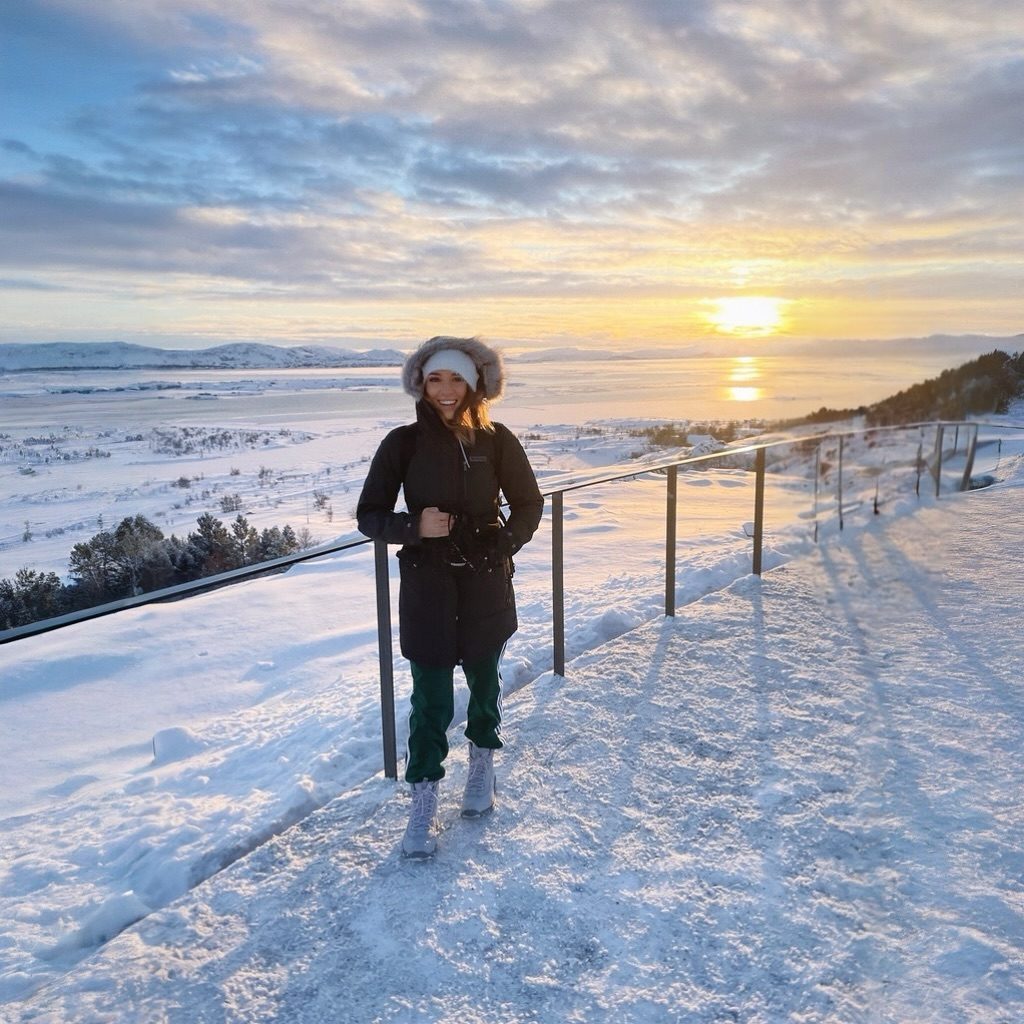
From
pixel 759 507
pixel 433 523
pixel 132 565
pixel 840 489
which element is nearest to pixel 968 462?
pixel 840 489

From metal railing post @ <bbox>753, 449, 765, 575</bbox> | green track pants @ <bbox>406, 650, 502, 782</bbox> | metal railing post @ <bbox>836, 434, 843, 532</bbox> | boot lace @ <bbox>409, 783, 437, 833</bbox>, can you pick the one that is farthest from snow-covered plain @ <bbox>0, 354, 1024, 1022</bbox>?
metal railing post @ <bbox>836, 434, 843, 532</bbox>

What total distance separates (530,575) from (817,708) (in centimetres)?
357

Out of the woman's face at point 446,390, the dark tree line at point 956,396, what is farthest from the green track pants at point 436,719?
the dark tree line at point 956,396

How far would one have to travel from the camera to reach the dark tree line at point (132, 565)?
353 inches

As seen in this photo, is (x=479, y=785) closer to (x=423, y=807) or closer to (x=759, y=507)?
(x=423, y=807)

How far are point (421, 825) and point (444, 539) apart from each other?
895 mm

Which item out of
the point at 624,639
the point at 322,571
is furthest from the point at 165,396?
the point at 624,639

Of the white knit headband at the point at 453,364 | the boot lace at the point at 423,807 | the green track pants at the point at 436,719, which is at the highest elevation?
the white knit headband at the point at 453,364

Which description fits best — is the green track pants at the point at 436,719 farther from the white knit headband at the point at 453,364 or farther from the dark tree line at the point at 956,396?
the dark tree line at the point at 956,396

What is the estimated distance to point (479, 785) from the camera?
2547 millimetres

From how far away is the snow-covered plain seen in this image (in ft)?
6.01

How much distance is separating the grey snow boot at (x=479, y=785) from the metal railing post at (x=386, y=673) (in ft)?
1.21

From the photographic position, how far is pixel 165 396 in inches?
2283

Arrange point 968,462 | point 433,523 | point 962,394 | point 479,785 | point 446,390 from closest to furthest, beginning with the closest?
point 433,523
point 446,390
point 479,785
point 968,462
point 962,394
